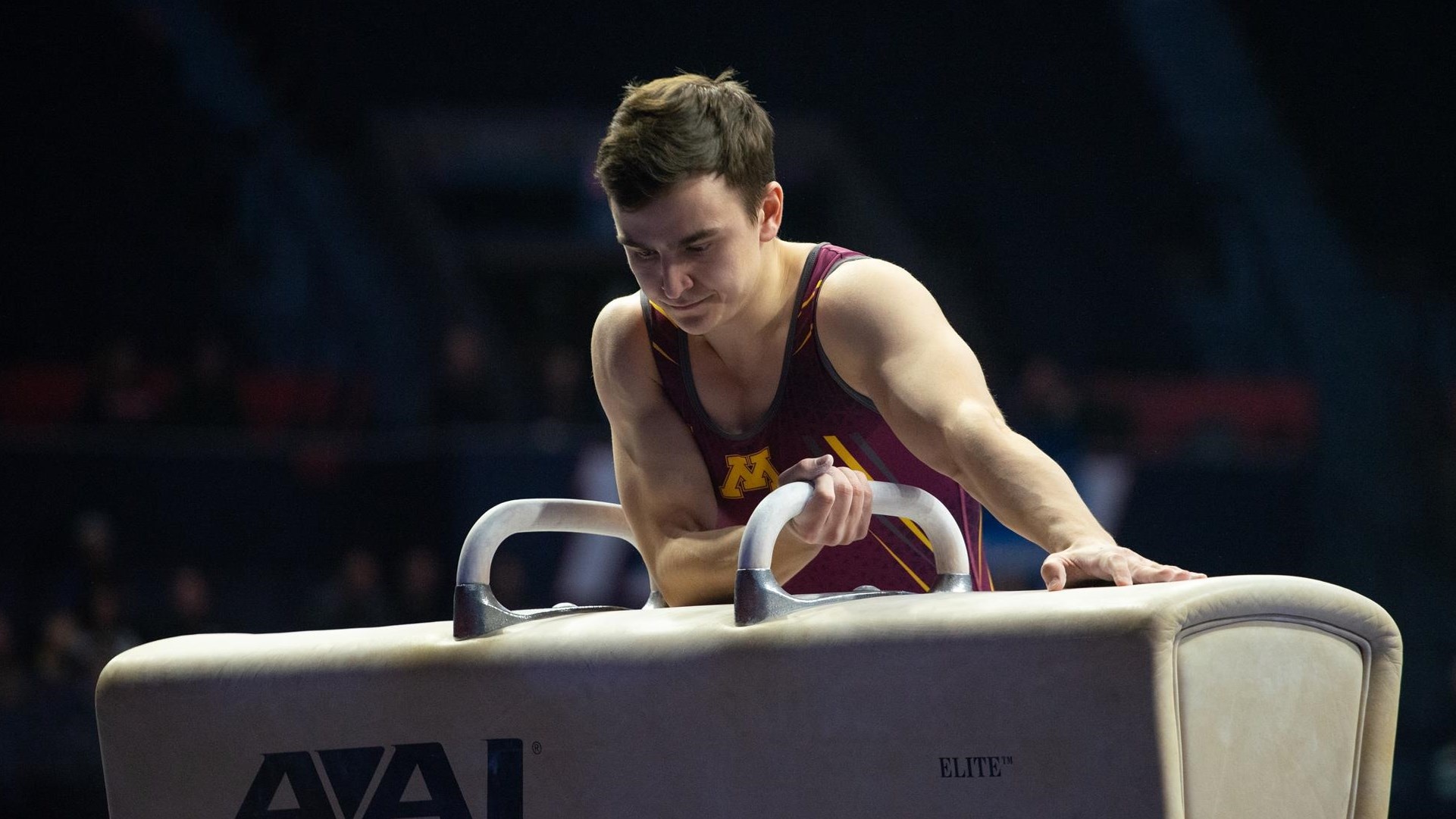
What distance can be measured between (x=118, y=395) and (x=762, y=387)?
599 cm

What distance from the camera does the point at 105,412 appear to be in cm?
768

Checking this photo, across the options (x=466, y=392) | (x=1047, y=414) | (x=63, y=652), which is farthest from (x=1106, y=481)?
(x=63, y=652)

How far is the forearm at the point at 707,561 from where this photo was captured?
2.44m

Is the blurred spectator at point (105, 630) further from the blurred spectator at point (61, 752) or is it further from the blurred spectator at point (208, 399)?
the blurred spectator at point (208, 399)

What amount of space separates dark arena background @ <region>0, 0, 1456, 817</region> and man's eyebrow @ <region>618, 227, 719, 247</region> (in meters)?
4.85

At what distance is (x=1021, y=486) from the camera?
7.21 ft

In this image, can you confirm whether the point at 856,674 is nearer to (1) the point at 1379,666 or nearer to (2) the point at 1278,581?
(2) the point at 1278,581

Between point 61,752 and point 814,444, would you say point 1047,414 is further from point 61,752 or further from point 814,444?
point 814,444

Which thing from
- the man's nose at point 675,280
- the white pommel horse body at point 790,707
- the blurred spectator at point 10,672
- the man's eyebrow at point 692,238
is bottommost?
the blurred spectator at point 10,672

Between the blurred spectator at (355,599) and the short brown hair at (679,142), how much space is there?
4974 mm

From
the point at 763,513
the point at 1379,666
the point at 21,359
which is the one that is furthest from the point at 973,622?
the point at 21,359

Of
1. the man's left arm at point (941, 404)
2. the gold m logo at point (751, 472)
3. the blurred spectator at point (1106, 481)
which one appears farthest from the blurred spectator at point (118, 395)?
the man's left arm at point (941, 404)

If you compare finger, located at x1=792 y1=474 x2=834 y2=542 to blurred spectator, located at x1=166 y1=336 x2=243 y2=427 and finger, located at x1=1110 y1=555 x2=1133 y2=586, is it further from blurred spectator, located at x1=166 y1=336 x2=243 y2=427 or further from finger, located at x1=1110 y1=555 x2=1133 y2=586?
blurred spectator, located at x1=166 y1=336 x2=243 y2=427

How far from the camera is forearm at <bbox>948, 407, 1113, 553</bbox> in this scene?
6.85ft
